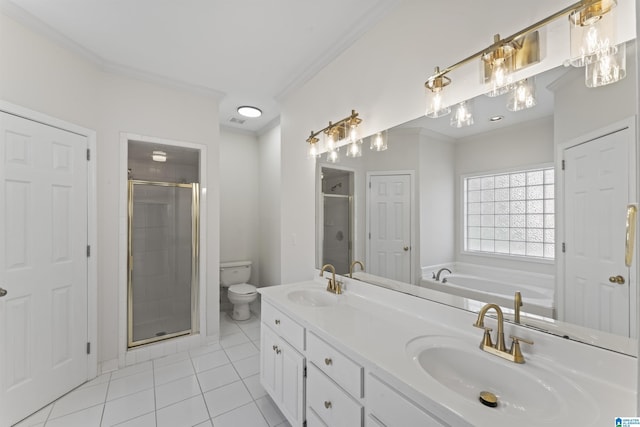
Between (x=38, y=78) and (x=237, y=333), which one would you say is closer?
(x=38, y=78)

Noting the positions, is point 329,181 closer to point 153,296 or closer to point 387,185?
point 387,185

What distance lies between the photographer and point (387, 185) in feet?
5.64

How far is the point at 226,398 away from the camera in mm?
1973

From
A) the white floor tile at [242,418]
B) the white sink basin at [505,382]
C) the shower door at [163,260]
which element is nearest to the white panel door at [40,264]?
the shower door at [163,260]

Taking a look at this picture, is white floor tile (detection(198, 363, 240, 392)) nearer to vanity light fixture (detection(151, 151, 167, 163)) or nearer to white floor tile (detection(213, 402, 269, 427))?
white floor tile (detection(213, 402, 269, 427))

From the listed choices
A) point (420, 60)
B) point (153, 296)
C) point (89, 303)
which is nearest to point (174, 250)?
point (153, 296)

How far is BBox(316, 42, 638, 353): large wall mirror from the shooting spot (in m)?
0.86

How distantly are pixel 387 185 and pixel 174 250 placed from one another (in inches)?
92.9

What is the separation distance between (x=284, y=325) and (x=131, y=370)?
69.8 inches

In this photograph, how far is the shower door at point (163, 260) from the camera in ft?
8.53

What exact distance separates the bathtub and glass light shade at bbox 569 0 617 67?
2.70 ft

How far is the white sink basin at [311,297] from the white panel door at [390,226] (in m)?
0.39

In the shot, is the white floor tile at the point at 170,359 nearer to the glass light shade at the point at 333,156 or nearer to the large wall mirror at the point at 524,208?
the large wall mirror at the point at 524,208

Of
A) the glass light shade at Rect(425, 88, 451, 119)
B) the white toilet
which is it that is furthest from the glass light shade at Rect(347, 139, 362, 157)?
the white toilet
